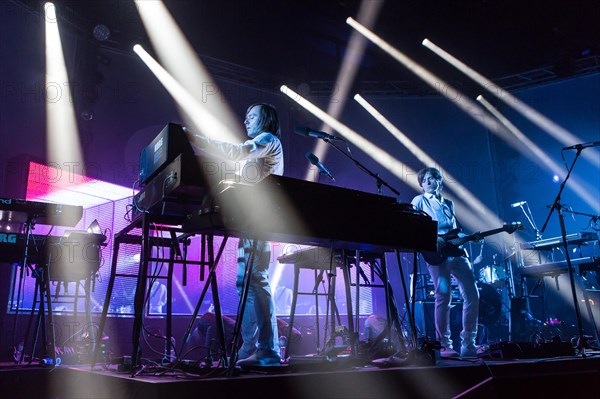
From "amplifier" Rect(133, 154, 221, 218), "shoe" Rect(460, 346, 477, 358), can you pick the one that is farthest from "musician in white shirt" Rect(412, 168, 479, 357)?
"amplifier" Rect(133, 154, 221, 218)

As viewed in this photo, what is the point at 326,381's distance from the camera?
6.95ft

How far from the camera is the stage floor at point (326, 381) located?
1881 millimetres

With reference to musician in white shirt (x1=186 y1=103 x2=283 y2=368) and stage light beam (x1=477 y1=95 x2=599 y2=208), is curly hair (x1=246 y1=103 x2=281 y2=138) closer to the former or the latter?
musician in white shirt (x1=186 y1=103 x2=283 y2=368)

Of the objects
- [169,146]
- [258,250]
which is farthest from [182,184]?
[258,250]

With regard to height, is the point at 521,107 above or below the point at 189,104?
above

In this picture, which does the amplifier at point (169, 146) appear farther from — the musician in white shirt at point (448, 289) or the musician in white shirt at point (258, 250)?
the musician in white shirt at point (448, 289)

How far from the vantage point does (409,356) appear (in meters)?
2.75

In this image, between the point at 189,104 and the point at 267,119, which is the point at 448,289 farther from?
the point at 189,104

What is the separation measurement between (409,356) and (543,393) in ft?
2.50

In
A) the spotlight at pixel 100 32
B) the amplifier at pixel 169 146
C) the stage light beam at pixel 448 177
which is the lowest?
the amplifier at pixel 169 146

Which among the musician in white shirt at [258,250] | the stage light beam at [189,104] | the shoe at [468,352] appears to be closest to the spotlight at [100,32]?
the stage light beam at [189,104]

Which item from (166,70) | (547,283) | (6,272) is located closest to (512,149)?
(547,283)

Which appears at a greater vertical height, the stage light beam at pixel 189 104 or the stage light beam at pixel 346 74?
the stage light beam at pixel 346 74

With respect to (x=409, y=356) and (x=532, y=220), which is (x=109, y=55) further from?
(x=532, y=220)
